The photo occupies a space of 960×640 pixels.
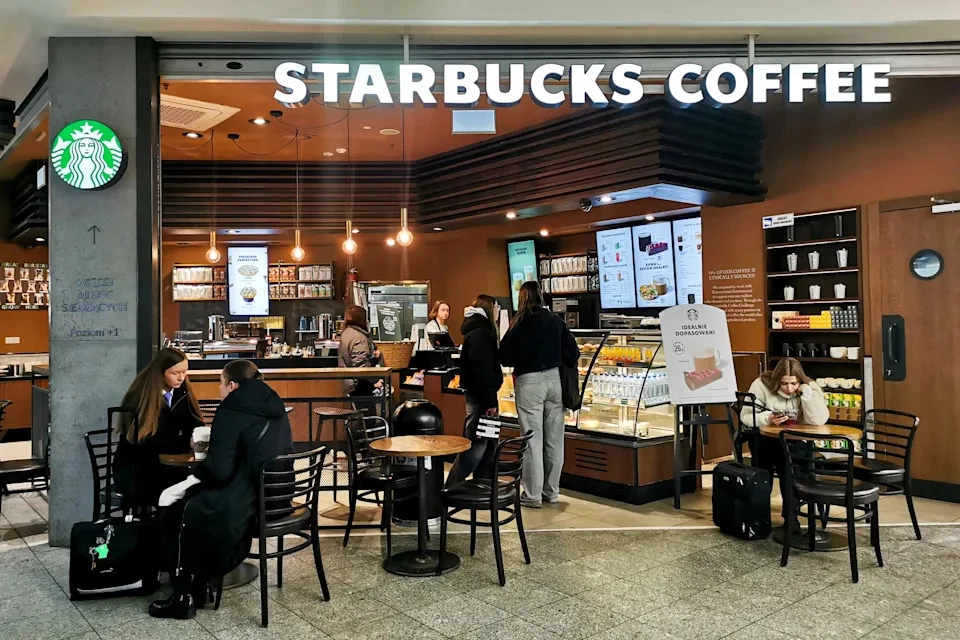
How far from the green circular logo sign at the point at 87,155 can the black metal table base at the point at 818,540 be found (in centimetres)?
537

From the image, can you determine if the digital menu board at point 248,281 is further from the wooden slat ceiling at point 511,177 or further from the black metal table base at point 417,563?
the black metal table base at point 417,563

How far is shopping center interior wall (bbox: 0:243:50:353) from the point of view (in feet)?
36.6

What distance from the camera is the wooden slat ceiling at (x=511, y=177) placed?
698cm

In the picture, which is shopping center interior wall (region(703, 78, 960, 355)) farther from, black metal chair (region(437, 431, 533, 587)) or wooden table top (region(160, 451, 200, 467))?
wooden table top (region(160, 451, 200, 467))

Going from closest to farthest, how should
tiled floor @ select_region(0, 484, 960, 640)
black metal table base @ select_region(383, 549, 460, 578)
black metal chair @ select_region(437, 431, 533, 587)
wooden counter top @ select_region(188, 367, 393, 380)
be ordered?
tiled floor @ select_region(0, 484, 960, 640), black metal chair @ select_region(437, 431, 533, 587), black metal table base @ select_region(383, 549, 460, 578), wooden counter top @ select_region(188, 367, 393, 380)

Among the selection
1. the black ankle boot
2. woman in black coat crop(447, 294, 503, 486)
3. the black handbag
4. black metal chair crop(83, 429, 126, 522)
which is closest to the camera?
the black ankle boot

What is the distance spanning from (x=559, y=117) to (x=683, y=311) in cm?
277

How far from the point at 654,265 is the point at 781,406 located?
14.3 ft

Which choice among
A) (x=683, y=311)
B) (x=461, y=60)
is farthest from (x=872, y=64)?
(x=461, y=60)

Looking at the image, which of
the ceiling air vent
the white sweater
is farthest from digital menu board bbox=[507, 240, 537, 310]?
the white sweater

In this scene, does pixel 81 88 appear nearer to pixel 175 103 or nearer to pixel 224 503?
pixel 175 103

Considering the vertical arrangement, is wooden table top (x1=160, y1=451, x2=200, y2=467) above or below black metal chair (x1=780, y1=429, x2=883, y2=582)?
above

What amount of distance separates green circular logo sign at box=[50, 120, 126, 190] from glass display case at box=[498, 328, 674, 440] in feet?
12.0

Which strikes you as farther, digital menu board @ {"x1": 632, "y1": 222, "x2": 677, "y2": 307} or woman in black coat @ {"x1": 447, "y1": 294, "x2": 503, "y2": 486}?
digital menu board @ {"x1": 632, "y1": 222, "x2": 677, "y2": 307}
